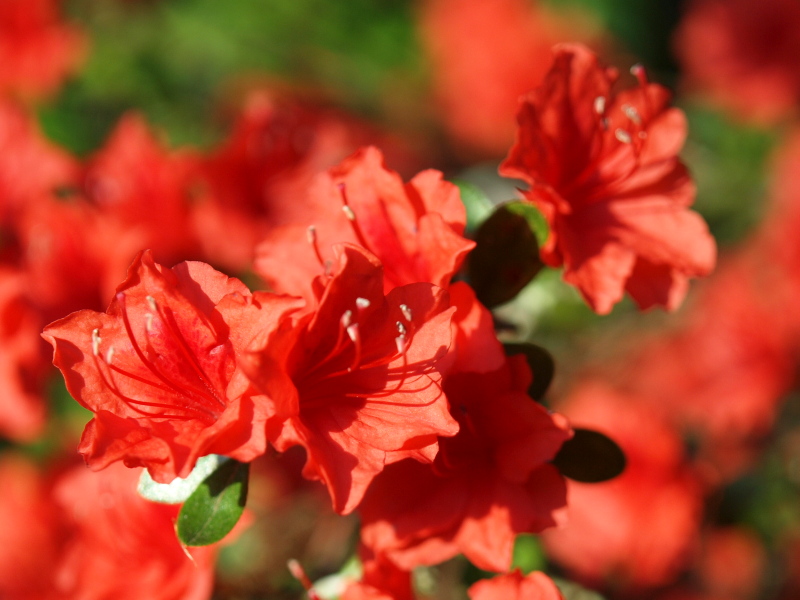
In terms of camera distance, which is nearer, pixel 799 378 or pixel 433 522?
pixel 433 522

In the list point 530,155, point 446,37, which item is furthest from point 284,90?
point 530,155

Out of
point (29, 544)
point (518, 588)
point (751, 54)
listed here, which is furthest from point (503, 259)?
point (751, 54)

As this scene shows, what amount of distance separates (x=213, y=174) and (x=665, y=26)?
337cm

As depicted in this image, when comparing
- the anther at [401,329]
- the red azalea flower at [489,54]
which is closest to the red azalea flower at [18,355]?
the anther at [401,329]

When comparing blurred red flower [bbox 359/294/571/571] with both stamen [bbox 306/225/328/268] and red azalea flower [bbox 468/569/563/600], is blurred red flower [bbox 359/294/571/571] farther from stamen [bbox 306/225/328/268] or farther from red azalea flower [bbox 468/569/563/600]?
stamen [bbox 306/225/328/268]

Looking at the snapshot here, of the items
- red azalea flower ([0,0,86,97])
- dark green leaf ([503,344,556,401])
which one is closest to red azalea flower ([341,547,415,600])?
dark green leaf ([503,344,556,401])

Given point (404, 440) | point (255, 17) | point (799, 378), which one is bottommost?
point (799, 378)

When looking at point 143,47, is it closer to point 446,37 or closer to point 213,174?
point 446,37

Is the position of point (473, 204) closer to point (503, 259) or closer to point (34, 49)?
point (503, 259)

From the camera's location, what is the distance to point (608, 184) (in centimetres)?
115

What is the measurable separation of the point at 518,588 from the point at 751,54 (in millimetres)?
2997

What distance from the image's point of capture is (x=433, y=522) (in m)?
0.97

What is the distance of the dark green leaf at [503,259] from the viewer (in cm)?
106

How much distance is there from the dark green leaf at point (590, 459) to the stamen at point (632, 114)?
0.43 m
